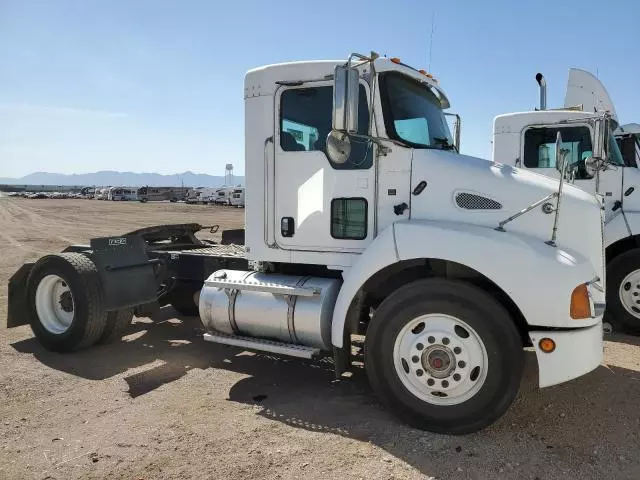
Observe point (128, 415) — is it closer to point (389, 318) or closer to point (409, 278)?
point (389, 318)

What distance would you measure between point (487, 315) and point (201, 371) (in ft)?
9.87

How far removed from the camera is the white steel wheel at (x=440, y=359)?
3863mm

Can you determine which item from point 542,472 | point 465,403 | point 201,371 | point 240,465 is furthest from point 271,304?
point 542,472

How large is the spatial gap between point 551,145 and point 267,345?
18.9 ft

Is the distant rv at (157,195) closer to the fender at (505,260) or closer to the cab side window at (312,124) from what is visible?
the cab side window at (312,124)

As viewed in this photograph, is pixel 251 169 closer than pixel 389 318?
No

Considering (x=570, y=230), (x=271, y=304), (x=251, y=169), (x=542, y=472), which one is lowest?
(x=542, y=472)

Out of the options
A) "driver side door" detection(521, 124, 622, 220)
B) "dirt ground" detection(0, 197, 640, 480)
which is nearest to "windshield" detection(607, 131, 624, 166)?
"driver side door" detection(521, 124, 622, 220)

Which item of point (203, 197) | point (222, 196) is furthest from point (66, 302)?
point (203, 197)

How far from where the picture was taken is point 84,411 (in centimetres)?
437

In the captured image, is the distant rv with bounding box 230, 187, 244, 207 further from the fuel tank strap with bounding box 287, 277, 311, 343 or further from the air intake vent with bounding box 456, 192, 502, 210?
the air intake vent with bounding box 456, 192, 502, 210

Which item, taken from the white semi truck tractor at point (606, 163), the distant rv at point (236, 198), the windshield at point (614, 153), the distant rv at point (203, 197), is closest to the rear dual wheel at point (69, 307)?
the white semi truck tractor at point (606, 163)

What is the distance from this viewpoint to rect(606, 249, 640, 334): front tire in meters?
7.11

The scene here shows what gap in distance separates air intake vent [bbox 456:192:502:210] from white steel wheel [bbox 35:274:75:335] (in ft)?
14.7
